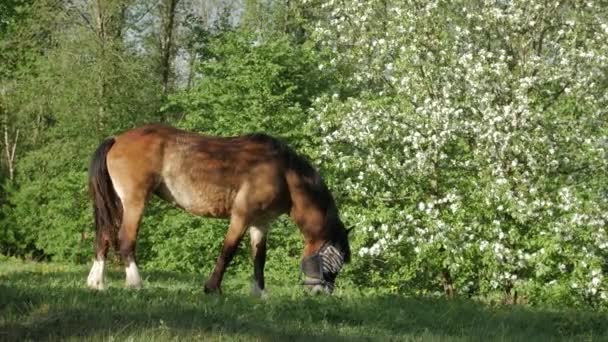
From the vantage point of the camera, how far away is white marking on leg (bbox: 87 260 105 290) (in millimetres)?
9312

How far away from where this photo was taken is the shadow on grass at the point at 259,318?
18.6 feet

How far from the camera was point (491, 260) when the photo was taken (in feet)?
53.0

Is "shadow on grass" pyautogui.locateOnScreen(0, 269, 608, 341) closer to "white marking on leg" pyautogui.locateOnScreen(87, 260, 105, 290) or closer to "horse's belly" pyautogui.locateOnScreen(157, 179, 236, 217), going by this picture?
"white marking on leg" pyautogui.locateOnScreen(87, 260, 105, 290)

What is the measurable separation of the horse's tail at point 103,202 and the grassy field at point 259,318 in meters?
0.76

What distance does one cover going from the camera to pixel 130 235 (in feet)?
32.7

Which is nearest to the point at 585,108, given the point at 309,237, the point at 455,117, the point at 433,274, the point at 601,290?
the point at 455,117

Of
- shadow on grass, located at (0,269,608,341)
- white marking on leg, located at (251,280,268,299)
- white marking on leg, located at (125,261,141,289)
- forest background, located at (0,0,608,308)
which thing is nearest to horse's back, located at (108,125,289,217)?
white marking on leg, located at (125,261,141,289)

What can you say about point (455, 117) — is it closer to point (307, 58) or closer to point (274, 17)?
point (307, 58)

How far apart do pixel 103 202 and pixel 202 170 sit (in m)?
1.37

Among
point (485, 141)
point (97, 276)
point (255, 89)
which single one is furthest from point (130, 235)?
point (255, 89)

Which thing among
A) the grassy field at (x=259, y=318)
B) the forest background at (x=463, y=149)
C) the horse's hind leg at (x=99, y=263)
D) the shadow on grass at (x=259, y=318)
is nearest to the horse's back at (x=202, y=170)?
the horse's hind leg at (x=99, y=263)

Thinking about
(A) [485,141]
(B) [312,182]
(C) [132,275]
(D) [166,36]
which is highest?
(D) [166,36]

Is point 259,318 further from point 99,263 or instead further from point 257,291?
point 99,263

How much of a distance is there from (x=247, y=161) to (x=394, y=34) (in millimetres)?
8971
